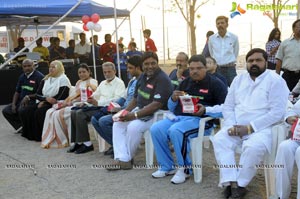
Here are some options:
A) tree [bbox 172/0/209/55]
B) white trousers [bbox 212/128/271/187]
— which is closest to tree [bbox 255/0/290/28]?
tree [bbox 172/0/209/55]

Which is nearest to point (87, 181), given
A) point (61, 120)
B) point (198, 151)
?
point (198, 151)

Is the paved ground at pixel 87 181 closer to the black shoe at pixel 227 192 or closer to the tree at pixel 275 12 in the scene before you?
the black shoe at pixel 227 192

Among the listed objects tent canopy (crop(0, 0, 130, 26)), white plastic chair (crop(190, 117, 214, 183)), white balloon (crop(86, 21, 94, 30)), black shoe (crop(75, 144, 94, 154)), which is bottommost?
black shoe (crop(75, 144, 94, 154))

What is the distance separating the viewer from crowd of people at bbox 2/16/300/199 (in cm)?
403

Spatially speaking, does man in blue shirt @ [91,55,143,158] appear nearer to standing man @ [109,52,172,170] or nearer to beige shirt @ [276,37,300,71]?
standing man @ [109,52,172,170]

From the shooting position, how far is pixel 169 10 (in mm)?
23109

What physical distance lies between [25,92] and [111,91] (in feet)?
6.86

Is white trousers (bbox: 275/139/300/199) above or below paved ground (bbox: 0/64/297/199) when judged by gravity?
above

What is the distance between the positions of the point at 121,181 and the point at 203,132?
3.36 ft

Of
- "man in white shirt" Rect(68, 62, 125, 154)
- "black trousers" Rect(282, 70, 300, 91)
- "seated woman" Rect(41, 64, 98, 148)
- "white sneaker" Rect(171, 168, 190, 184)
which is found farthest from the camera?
"seated woman" Rect(41, 64, 98, 148)

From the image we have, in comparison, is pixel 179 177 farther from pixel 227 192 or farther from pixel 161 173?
pixel 227 192

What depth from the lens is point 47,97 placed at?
7.20 metres

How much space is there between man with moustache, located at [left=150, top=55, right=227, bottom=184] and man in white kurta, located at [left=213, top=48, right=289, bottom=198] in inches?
17.3

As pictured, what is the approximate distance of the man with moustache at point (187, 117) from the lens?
15.3 ft
